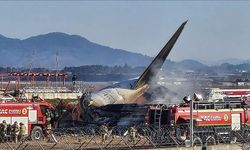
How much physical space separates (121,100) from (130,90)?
268 centimetres

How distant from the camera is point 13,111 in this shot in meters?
47.4

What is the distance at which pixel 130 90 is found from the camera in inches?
2744

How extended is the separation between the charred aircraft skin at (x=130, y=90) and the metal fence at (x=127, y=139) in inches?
720

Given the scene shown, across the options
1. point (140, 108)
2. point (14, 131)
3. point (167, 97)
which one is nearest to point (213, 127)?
point (140, 108)

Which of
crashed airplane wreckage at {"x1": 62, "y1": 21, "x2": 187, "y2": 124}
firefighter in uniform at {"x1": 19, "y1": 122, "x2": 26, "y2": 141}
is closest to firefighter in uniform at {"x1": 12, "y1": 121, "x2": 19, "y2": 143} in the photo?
firefighter in uniform at {"x1": 19, "y1": 122, "x2": 26, "y2": 141}

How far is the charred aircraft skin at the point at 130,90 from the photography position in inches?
2467

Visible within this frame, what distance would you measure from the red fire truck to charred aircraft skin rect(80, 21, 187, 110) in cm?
1241

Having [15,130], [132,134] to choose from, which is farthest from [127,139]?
[15,130]

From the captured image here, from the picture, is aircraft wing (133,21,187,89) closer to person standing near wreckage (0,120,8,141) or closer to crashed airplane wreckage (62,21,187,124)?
crashed airplane wreckage (62,21,187,124)

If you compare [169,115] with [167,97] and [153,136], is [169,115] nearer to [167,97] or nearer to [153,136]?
[153,136]

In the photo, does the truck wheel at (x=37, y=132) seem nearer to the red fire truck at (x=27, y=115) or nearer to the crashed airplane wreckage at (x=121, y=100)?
the red fire truck at (x=27, y=115)

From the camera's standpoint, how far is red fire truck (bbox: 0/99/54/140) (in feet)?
155

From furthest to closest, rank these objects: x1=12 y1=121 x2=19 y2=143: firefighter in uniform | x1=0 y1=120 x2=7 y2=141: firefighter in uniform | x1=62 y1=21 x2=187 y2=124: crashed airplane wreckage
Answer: x1=62 y1=21 x2=187 y2=124: crashed airplane wreckage, x1=0 y1=120 x2=7 y2=141: firefighter in uniform, x1=12 y1=121 x2=19 y2=143: firefighter in uniform

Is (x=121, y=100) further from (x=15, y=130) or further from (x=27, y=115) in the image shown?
(x=15, y=130)
